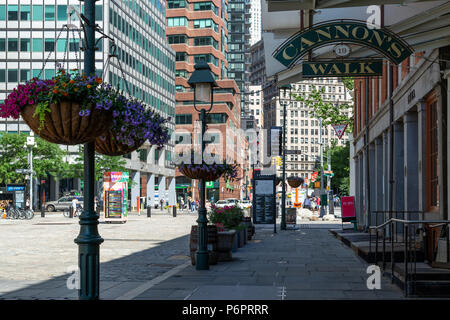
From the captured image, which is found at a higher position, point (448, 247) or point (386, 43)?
point (386, 43)

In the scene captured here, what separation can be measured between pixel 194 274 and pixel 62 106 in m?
8.08

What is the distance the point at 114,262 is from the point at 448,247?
8726 mm

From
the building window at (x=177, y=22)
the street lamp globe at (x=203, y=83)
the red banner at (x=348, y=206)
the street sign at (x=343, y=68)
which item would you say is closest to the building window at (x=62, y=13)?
the building window at (x=177, y=22)

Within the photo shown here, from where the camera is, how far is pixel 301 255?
1783 centimetres

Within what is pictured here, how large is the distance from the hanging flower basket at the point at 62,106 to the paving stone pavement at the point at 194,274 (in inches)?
178

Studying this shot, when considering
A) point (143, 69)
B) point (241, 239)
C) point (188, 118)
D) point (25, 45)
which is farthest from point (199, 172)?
point (188, 118)

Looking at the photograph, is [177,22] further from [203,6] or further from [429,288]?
[429,288]

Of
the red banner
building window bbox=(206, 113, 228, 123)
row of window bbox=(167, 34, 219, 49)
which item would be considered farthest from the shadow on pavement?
row of window bbox=(167, 34, 219, 49)

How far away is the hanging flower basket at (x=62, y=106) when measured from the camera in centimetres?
583

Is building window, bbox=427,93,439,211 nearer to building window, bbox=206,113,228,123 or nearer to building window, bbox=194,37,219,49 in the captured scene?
building window, bbox=206,113,228,123

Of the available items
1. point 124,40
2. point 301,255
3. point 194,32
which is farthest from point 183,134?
point 301,255

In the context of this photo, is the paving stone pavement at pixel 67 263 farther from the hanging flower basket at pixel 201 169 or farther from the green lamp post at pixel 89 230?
the green lamp post at pixel 89 230

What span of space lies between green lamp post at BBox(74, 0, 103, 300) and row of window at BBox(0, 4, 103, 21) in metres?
67.3
